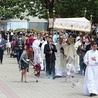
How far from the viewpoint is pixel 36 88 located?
17.3 metres

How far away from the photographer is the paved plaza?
15.8 m

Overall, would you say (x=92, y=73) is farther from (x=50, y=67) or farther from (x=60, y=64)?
(x=60, y=64)

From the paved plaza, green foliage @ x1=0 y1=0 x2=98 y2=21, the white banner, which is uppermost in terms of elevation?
green foliage @ x1=0 y1=0 x2=98 y2=21

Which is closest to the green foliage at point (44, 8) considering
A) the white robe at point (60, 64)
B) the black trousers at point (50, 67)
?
the white robe at point (60, 64)

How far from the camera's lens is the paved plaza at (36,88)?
15773 mm

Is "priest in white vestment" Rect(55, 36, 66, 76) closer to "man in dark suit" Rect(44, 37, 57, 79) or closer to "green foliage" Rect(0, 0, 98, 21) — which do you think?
"man in dark suit" Rect(44, 37, 57, 79)

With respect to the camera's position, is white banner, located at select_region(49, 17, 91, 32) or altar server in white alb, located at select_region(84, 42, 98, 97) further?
white banner, located at select_region(49, 17, 91, 32)

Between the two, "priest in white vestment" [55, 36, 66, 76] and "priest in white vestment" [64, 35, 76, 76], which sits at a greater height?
"priest in white vestment" [64, 35, 76, 76]

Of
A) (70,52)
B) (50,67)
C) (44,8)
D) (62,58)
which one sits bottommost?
(50,67)

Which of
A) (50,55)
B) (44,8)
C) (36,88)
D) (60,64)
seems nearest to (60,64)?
(60,64)

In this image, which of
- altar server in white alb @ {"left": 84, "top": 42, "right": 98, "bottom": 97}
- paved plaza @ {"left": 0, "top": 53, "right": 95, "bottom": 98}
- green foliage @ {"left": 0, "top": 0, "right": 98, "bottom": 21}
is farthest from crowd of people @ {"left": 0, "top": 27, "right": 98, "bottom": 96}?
green foliage @ {"left": 0, "top": 0, "right": 98, "bottom": 21}

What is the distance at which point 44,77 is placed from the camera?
823 inches

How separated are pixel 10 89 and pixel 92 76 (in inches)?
115

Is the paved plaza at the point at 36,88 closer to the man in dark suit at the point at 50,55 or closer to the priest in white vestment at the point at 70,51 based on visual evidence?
the man in dark suit at the point at 50,55
